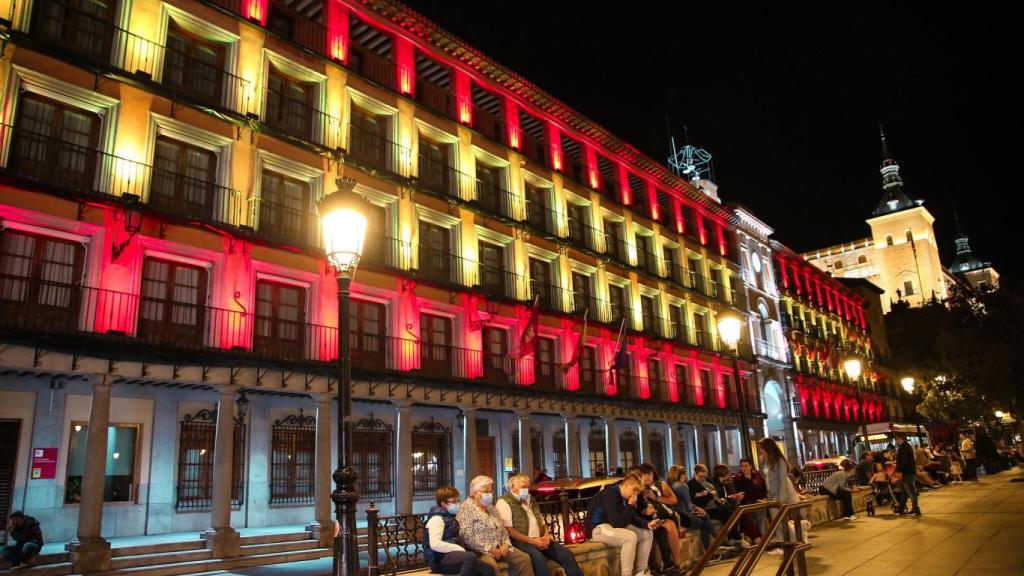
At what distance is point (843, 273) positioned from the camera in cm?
9731

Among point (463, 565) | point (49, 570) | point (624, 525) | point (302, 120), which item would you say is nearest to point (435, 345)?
point (302, 120)

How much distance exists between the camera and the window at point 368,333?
21219mm

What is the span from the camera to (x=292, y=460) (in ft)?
67.4

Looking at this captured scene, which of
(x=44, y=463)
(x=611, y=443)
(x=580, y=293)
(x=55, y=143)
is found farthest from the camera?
(x=580, y=293)

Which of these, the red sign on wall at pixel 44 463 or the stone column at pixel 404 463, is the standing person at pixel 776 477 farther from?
the red sign on wall at pixel 44 463

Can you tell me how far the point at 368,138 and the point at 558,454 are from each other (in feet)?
50.1

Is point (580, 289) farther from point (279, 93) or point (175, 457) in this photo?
point (175, 457)

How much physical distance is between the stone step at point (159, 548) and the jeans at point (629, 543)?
10179 mm

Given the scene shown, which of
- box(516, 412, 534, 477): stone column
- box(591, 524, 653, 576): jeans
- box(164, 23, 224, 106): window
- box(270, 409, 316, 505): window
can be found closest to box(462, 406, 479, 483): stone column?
box(516, 412, 534, 477): stone column

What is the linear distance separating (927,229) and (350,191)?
9777 cm

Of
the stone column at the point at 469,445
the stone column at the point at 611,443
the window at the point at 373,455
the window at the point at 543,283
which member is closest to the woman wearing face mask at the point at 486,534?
the window at the point at 373,455

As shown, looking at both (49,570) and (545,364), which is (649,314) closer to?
(545,364)

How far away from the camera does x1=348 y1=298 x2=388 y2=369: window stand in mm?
21219

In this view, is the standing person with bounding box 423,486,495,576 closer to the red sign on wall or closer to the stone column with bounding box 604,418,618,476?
the red sign on wall
